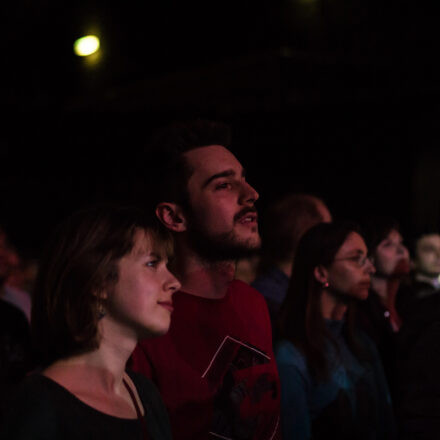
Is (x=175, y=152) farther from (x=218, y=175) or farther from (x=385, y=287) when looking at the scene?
(x=385, y=287)

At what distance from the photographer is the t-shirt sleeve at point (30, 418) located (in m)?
1.09

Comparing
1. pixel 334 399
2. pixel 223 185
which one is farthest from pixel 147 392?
pixel 334 399

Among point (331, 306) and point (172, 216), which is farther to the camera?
point (331, 306)

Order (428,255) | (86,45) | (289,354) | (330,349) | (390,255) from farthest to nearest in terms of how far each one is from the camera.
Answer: (428,255), (390,255), (86,45), (330,349), (289,354)

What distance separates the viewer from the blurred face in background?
5.04 metres

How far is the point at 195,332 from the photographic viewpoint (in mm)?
1680

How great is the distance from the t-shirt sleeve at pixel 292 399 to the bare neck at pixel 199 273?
620 millimetres

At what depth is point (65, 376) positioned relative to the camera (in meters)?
1.22

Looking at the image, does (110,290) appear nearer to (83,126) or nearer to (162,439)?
(162,439)

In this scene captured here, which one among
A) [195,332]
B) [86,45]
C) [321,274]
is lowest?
[195,332]

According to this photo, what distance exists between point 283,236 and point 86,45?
5.01ft

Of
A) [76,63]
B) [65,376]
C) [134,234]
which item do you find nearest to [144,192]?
[134,234]

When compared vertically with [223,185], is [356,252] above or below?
above

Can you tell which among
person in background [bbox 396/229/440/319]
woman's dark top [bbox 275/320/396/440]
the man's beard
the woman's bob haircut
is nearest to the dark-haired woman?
the woman's bob haircut
